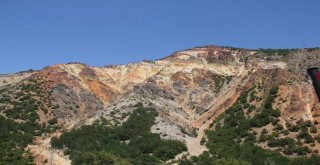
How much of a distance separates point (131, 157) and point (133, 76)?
240 ft

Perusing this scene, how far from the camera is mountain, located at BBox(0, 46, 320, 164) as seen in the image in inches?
2945

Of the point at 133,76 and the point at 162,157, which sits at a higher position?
the point at 133,76

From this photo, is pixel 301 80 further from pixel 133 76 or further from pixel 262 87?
pixel 133 76

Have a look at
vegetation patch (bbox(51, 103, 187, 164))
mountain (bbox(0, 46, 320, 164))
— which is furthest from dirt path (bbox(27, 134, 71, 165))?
vegetation patch (bbox(51, 103, 187, 164))

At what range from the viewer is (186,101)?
118000 mm

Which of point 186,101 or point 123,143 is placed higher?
point 186,101

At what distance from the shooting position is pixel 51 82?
121 m

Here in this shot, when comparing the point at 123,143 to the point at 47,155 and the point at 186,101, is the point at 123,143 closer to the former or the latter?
the point at 47,155

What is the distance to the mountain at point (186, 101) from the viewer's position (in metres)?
74.8

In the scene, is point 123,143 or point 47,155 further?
point 123,143

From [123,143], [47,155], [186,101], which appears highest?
[186,101]

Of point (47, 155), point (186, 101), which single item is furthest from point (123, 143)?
point (186, 101)

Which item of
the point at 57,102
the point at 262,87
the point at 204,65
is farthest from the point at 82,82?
the point at 262,87

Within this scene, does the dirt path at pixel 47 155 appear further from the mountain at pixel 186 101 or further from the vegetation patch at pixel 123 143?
the vegetation patch at pixel 123 143
